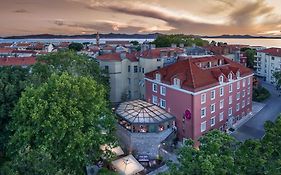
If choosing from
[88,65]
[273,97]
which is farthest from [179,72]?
[273,97]

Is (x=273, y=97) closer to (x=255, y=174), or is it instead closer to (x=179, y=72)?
(x=179, y=72)

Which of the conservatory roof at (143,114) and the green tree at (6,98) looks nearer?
the green tree at (6,98)

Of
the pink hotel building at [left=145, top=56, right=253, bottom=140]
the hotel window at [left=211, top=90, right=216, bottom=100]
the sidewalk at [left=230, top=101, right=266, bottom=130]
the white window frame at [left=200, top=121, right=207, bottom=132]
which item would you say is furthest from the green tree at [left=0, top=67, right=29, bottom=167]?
the sidewalk at [left=230, top=101, right=266, bottom=130]

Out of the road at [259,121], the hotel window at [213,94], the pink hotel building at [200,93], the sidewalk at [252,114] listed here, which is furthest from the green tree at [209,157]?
the sidewalk at [252,114]

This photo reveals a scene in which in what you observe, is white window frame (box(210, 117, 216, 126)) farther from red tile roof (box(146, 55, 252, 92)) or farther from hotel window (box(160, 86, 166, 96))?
hotel window (box(160, 86, 166, 96))

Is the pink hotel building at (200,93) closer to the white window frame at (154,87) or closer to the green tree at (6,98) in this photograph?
the white window frame at (154,87)
